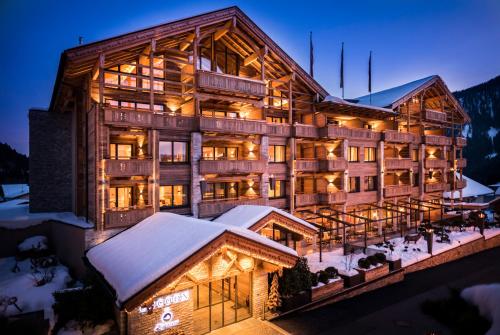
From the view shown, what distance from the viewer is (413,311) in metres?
17.1

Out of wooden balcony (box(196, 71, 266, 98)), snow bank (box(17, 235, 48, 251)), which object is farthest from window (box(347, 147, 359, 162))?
snow bank (box(17, 235, 48, 251))

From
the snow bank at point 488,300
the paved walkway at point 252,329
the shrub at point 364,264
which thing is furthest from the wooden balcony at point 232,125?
the snow bank at point 488,300

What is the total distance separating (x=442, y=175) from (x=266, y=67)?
33.4m

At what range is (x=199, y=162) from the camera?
2486 cm

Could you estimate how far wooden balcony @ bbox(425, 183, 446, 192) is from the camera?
143ft

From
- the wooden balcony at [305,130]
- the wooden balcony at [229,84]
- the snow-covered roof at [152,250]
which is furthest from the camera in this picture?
the wooden balcony at [305,130]

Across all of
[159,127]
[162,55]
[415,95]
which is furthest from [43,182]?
[415,95]

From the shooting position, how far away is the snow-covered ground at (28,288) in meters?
15.8

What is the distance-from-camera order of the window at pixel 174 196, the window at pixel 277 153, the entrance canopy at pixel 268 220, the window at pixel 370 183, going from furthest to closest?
the window at pixel 370 183
the window at pixel 277 153
the window at pixel 174 196
the entrance canopy at pixel 268 220

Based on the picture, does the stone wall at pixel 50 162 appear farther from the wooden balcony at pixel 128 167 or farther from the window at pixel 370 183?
the window at pixel 370 183

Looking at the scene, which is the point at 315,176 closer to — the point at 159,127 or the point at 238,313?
the point at 159,127

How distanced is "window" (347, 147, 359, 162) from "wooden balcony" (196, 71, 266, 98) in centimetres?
1377

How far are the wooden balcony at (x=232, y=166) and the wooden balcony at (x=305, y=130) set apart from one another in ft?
17.2

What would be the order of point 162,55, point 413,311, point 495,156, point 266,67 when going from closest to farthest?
point 413,311, point 162,55, point 266,67, point 495,156
